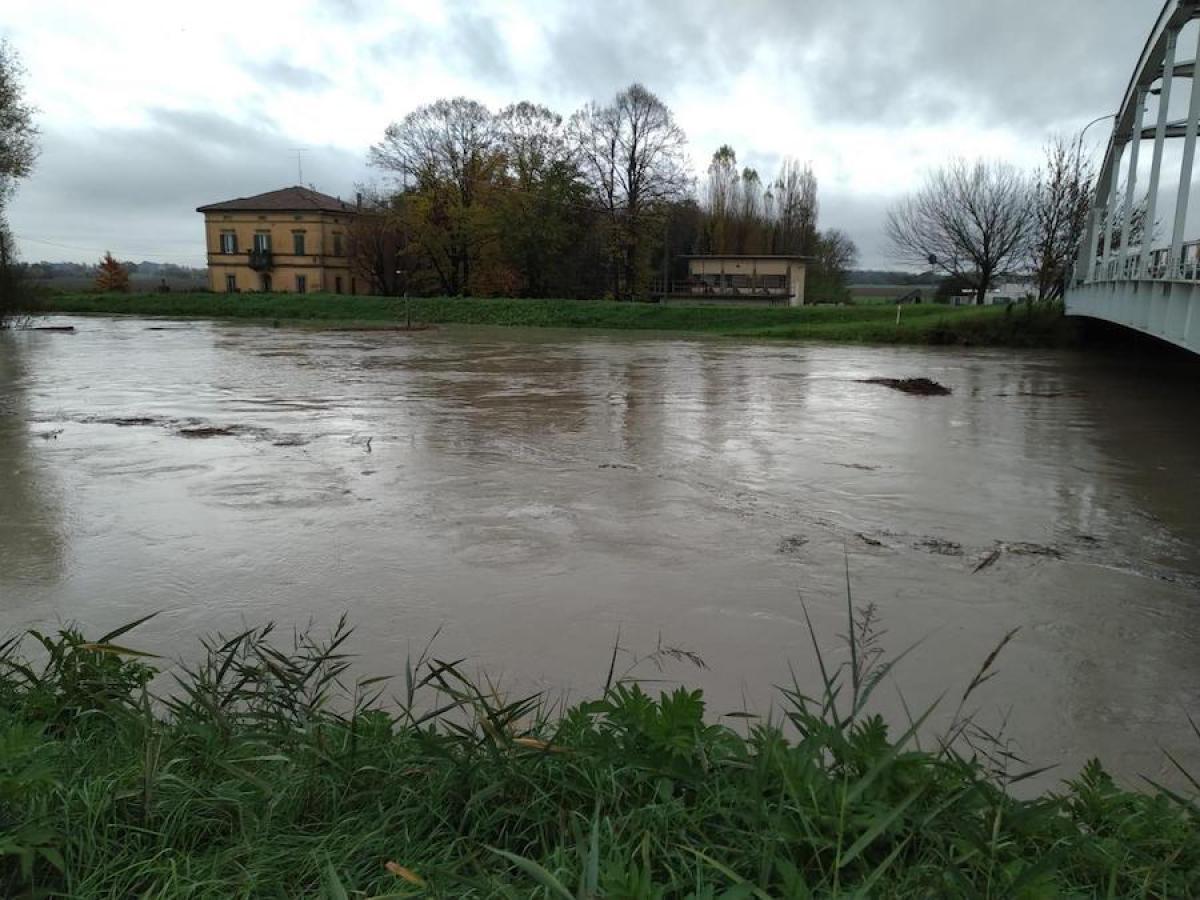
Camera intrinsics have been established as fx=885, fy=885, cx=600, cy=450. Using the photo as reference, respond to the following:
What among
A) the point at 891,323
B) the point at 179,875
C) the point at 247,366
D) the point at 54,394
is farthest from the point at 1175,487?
the point at 891,323

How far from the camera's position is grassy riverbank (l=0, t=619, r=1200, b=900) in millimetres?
2086

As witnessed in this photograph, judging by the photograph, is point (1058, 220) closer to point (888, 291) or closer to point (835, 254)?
point (835, 254)

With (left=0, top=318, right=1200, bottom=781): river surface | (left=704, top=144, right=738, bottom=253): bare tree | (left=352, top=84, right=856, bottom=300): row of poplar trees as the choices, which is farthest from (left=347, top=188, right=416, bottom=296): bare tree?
(left=0, top=318, right=1200, bottom=781): river surface

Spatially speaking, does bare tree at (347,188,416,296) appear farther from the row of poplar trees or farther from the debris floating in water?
the debris floating in water

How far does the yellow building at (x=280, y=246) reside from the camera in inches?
2940

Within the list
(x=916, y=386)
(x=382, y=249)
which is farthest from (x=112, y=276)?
(x=916, y=386)

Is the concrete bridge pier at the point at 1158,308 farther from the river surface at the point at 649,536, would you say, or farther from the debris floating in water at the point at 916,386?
the debris floating in water at the point at 916,386

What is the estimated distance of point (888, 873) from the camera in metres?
2.18

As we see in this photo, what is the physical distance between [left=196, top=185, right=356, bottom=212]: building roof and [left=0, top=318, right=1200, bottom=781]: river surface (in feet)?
211

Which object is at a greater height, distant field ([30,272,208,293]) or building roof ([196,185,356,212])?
building roof ([196,185,356,212])

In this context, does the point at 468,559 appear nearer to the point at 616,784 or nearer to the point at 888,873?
the point at 616,784

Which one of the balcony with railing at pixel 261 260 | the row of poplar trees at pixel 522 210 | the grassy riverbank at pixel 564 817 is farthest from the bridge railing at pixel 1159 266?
the balcony with railing at pixel 261 260

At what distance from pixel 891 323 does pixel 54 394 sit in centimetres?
3185

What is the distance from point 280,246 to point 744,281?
39440 mm
